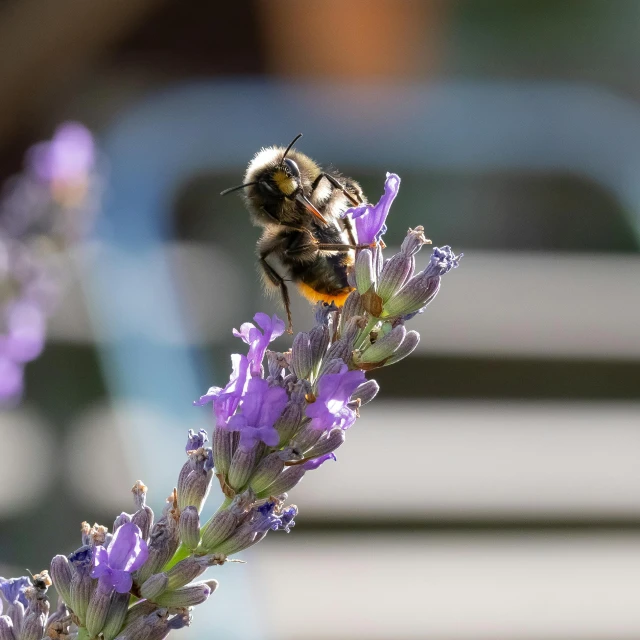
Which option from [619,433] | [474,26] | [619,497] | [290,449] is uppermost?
[474,26]

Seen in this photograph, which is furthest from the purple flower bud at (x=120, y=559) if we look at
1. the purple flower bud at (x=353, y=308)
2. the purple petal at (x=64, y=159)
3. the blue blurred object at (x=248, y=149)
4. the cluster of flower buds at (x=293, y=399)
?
the blue blurred object at (x=248, y=149)

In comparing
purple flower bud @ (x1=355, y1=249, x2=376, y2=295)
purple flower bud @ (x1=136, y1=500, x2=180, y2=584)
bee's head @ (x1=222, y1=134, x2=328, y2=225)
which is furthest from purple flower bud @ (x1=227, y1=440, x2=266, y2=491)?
bee's head @ (x1=222, y1=134, x2=328, y2=225)

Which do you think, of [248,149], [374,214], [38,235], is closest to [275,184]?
[374,214]

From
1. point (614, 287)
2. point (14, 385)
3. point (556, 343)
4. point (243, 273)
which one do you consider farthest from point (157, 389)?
point (614, 287)

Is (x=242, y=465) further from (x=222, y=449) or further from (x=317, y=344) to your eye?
(x=317, y=344)

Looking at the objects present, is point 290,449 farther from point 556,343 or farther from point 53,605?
point 556,343

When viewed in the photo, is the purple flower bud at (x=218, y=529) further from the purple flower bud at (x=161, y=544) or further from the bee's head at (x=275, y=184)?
the bee's head at (x=275, y=184)

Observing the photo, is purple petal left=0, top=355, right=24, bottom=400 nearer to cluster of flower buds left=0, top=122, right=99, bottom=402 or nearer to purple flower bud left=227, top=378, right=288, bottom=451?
cluster of flower buds left=0, top=122, right=99, bottom=402
